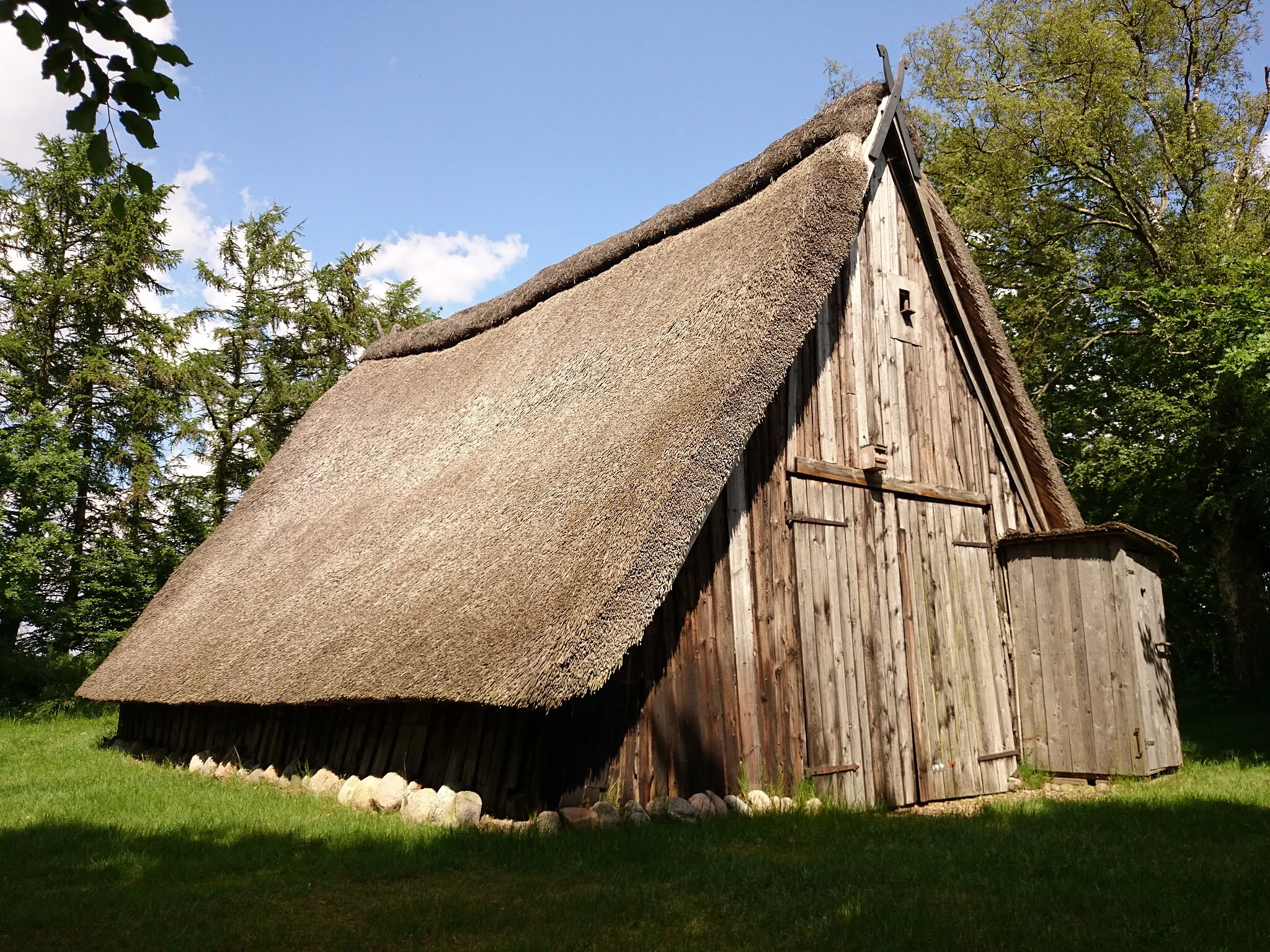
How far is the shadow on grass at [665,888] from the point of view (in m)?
4.76

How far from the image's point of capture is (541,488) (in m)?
8.68

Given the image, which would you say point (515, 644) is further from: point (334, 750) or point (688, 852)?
point (334, 750)

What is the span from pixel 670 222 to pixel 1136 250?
12.4 metres

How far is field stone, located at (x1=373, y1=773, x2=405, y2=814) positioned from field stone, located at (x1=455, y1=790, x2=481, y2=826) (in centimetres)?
79

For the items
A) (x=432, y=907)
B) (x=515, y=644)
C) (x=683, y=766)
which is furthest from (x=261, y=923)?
(x=683, y=766)

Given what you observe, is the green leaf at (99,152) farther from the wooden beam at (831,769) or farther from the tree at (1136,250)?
the tree at (1136,250)

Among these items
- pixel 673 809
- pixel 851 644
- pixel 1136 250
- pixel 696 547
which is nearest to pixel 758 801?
pixel 673 809

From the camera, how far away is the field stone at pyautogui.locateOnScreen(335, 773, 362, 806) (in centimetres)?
836

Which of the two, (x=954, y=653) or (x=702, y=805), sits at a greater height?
(x=954, y=653)

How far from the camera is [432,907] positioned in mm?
5176

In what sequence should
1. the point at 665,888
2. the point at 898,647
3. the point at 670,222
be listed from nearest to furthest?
the point at 665,888 < the point at 898,647 < the point at 670,222

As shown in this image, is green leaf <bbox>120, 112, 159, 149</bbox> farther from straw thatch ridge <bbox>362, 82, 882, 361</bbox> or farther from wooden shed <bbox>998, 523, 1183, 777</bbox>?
wooden shed <bbox>998, 523, 1183, 777</bbox>

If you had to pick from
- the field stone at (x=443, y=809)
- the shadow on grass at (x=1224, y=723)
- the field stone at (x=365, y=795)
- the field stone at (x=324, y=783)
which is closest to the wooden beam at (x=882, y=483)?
the field stone at (x=443, y=809)

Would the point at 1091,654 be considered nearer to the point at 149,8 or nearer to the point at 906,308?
the point at 906,308
